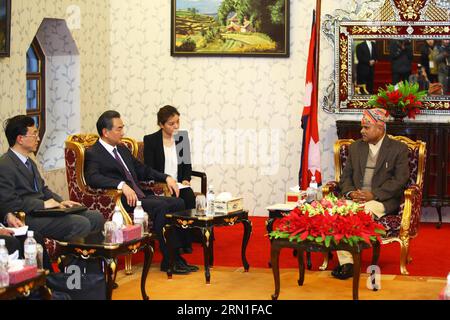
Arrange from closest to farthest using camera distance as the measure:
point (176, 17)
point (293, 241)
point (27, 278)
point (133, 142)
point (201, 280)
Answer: point (27, 278) → point (293, 241) → point (201, 280) → point (133, 142) → point (176, 17)

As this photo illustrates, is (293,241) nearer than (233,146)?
Yes

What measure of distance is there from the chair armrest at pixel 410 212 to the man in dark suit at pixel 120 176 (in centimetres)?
179

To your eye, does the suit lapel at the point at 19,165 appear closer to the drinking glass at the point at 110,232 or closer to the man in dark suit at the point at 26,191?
the man in dark suit at the point at 26,191

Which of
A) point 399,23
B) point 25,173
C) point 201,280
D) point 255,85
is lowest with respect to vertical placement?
point 201,280

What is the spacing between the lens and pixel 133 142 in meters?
8.94

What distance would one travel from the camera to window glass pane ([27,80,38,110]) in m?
10.0

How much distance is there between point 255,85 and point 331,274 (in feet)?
12.4

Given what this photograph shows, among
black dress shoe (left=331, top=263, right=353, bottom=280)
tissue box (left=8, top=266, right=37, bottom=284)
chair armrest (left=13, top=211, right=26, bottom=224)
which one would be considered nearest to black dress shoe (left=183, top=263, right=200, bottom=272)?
black dress shoe (left=331, top=263, right=353, bottom=280)

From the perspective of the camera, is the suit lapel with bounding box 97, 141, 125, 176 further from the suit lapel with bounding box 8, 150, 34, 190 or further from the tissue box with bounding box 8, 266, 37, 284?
the tissue box with bounding box 8, 266, 37, 284

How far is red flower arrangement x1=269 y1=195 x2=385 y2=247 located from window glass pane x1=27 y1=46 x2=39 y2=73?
430 cm

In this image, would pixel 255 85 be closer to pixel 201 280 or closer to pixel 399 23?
pixel 399 23

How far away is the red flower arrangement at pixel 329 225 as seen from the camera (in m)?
6.57

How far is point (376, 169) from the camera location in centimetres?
822
